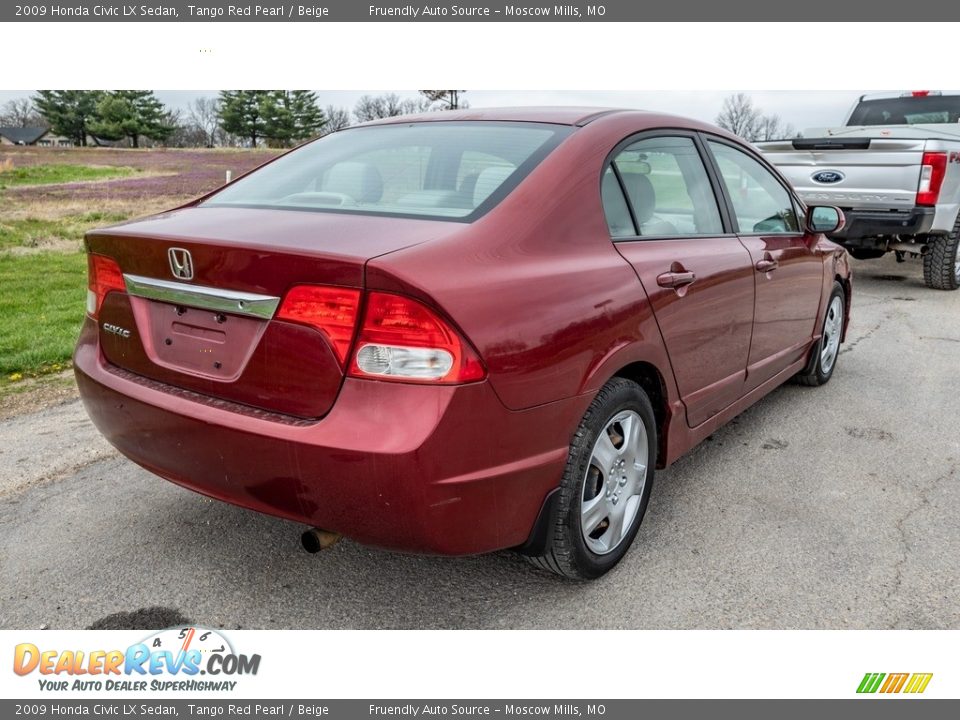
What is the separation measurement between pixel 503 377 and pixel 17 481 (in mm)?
2553

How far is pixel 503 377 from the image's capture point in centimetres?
212

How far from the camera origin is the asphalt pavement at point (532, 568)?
8.27 ft

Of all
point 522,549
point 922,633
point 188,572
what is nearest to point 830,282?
point 922,633

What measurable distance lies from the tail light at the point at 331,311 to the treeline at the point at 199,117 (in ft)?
146

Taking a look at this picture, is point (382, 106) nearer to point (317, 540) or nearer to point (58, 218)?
point (58, 218)

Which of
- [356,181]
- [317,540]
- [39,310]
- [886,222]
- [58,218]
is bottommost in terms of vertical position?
[58,218]

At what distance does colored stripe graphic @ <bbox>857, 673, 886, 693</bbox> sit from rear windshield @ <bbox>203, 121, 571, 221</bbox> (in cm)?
182

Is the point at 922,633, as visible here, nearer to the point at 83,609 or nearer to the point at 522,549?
the point at 522,549

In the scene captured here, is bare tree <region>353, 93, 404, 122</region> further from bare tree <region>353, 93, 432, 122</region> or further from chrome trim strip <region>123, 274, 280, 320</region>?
chrome trim strip <region>123, 274, 280, 320</region>

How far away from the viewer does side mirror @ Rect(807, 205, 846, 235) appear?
4293 millimetres

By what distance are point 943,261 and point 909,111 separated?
3.04 meters

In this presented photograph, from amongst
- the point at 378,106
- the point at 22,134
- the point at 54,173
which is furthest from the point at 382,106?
the point at 22,134

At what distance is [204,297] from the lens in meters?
2.27

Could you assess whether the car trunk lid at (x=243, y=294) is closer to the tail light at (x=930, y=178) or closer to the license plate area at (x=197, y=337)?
the license plate area at (x=197, y=337)
